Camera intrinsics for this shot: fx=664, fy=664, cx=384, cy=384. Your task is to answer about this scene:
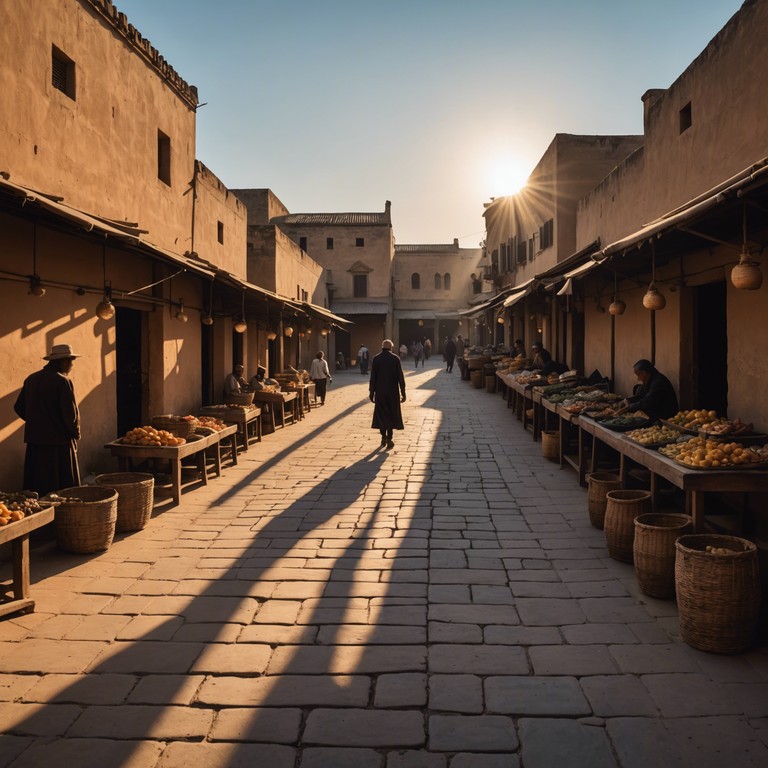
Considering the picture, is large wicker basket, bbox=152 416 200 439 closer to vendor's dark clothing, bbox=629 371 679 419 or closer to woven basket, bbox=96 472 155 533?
woven basket, bbox=96 472 155 533

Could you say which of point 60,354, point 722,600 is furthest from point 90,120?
point 722,600

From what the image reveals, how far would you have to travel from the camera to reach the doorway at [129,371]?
10117 mm

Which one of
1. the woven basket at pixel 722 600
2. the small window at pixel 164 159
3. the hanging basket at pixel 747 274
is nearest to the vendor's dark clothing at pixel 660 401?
the hanging basket at pixel 747 274

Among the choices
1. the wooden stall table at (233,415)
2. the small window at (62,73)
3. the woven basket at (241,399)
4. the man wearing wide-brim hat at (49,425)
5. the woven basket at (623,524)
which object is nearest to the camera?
the woven basket at (623,524)

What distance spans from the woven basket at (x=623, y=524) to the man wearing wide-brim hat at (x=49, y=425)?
4863 mm

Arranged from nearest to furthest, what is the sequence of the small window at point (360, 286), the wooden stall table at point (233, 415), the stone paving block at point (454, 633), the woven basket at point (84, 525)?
the stone paving block at point (454, 633) < the woven basket at point (84, 525) < the wooden stall table at point (233, 415) < the small window at point (360, 286)

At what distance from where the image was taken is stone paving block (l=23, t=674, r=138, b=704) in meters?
3.39

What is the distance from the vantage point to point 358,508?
286 inches

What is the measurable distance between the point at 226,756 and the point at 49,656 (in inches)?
62.1

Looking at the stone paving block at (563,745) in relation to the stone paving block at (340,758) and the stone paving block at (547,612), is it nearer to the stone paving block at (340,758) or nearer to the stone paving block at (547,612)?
the stone paving block at (340,758)

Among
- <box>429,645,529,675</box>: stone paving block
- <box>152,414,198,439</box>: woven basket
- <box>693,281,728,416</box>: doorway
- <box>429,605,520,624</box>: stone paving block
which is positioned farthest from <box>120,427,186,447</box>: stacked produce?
<box>693,281,728,416</box>: doorway

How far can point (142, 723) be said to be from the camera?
10.4 ft

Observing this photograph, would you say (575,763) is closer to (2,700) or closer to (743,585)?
(743,585)

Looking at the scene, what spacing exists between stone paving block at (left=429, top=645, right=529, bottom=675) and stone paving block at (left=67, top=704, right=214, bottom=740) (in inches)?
49.8
